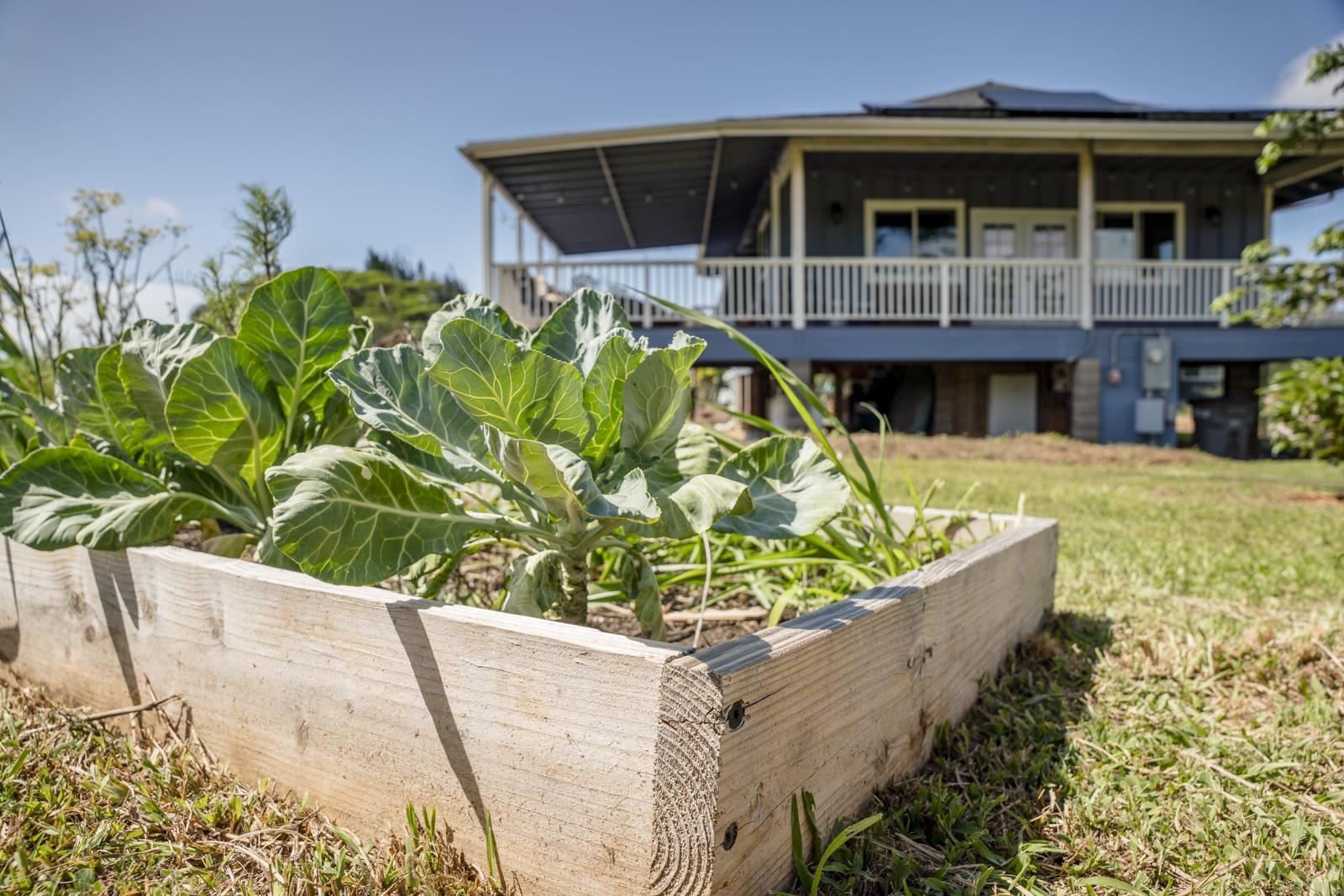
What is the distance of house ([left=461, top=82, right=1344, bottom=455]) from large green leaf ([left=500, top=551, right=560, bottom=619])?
8.96 m

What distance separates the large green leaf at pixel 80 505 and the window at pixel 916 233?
13.1 metres

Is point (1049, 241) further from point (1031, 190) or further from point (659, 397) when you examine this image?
Answer: point (659, 397)

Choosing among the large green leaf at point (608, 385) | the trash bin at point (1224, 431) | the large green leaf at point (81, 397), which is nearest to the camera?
the large green leaf at point (608, 385)

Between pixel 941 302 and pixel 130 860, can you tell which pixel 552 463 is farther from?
pixel 941 302

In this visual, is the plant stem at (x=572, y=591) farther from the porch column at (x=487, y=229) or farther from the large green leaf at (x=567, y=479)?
the porch column at (x=487, y=229)

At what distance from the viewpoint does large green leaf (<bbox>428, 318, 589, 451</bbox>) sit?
2.88ft

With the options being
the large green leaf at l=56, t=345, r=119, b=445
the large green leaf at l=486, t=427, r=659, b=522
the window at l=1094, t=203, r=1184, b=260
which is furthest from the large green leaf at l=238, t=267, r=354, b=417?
the window at l=1094, t=203, r=1184, b=260

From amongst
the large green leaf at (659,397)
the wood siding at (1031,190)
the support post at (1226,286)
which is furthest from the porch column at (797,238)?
the large green leaf at (659,397)

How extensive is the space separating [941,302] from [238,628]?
11216 millimetres

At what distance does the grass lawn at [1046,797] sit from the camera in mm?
961

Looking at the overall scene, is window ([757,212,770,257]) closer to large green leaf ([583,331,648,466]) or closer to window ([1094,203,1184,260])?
window ([1094,203,1184,260])

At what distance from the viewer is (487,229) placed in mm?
10719

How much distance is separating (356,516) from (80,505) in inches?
25.1

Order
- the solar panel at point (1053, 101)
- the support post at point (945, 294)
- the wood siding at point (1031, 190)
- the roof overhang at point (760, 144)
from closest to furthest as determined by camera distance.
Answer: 1. the roof overhang at point (760, 144)
2. the support post at point (945, 294)
3. the solar panel at point (1053, 101)
4. the wood siding at point (1031, 190)
